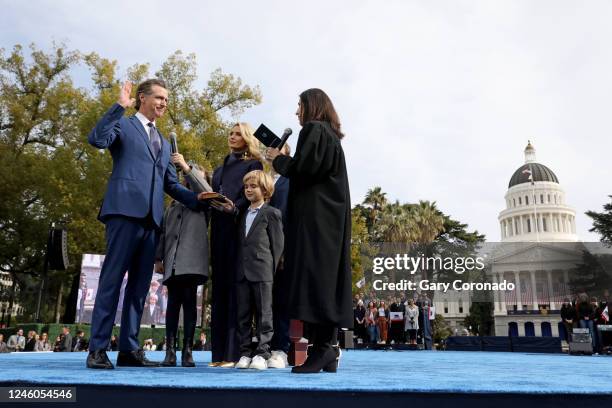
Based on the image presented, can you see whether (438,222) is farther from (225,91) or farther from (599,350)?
(599,350)

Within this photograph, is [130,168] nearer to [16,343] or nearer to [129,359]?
[129,359]

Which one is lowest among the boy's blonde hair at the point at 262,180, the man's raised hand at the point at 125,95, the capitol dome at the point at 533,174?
the boy's blonde hair at the point at 262,180

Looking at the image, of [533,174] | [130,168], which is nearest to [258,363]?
[130,168]

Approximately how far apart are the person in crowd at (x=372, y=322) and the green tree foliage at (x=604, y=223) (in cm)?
3456

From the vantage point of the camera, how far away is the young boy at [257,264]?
11.9 feet

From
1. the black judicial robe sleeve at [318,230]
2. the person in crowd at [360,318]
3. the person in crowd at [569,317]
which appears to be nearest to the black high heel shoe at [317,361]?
the black judicial robe sleeve at [318,230]

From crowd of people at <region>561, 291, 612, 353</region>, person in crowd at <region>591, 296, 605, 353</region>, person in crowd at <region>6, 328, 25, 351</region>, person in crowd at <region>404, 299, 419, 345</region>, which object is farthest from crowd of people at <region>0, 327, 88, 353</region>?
person in crowd at <region>591, 296, 605, 353</region>

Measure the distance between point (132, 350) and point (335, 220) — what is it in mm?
1839

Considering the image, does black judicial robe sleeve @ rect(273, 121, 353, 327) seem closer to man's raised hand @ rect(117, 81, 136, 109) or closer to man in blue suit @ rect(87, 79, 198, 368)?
man in blue suit @ rect(87, 79, 198, 368)

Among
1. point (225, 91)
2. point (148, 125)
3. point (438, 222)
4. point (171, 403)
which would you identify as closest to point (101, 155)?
point (225, 91)

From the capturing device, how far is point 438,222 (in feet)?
157

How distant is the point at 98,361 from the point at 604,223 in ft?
165

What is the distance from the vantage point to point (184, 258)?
3748mm

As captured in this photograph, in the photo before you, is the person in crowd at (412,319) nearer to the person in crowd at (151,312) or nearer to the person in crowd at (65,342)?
the person in crowd at (151,312)
